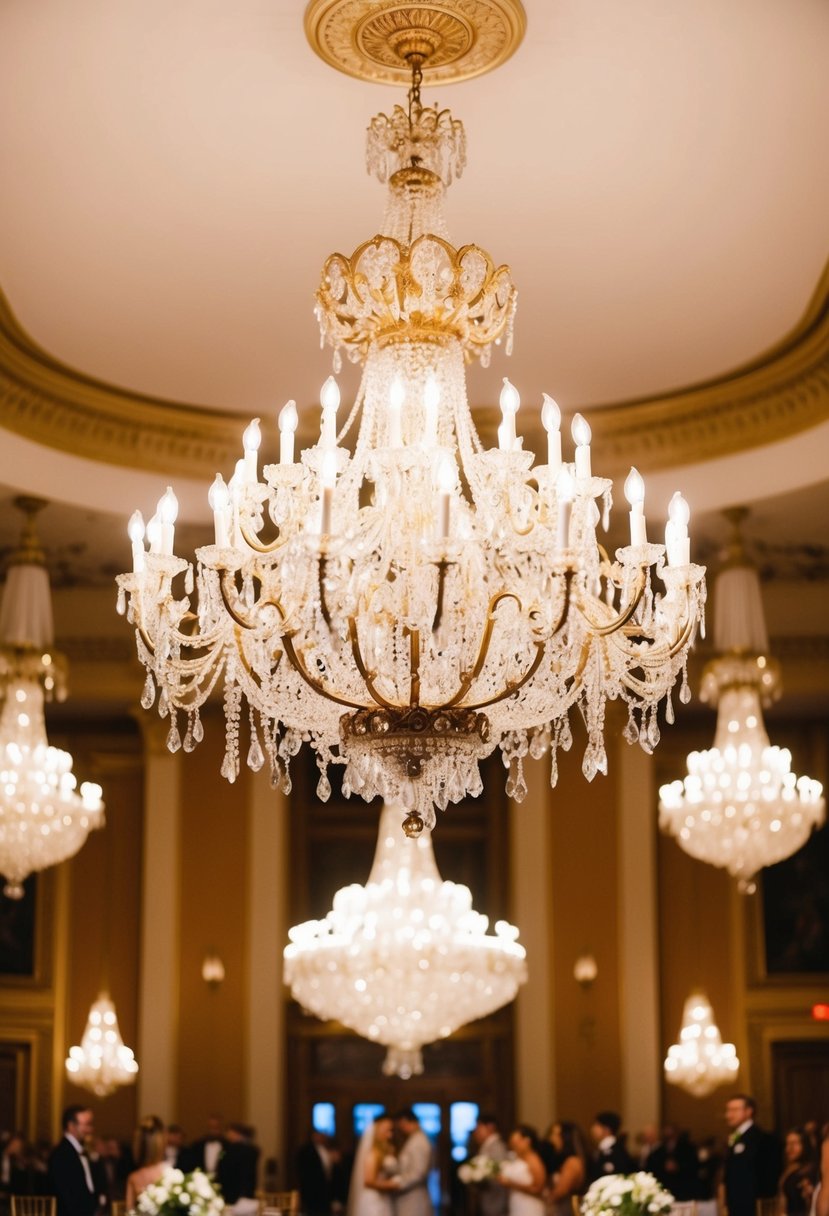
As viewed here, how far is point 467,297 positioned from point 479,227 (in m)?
2.37

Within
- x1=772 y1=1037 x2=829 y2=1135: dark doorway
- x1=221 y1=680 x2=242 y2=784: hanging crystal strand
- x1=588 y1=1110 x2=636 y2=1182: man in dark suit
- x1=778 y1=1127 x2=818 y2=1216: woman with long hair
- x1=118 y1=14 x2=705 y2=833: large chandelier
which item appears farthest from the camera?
x1=772 y1=1037 x2=829 y2=1135: dark doorway

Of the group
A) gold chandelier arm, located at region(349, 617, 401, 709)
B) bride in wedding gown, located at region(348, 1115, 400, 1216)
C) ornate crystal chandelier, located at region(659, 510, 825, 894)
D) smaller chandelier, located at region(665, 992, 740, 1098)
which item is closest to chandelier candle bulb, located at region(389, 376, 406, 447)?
gold chandelier arm, located at region(349, 617, 401, 709)

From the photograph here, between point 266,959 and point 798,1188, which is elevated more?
point 266,959

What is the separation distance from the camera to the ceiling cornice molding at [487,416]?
Answer: 10.8 m

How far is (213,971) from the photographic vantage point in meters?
15.5

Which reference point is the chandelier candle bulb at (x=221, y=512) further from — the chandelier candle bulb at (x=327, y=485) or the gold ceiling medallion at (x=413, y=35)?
the gold ceiling medallion at (x=413, y=35)

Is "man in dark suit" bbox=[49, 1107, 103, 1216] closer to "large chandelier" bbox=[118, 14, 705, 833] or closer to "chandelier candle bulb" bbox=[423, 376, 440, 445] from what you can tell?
"large chandelier" bbox=[118, 14, 705, 833]

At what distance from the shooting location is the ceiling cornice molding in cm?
1079

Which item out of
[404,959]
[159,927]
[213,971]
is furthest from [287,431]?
[159,927]

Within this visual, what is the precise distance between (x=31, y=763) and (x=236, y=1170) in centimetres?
394

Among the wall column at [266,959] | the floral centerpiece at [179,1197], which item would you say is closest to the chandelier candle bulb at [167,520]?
the floral centerpiece at [179,1197]

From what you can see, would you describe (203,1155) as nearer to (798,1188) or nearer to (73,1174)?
(73,1174)

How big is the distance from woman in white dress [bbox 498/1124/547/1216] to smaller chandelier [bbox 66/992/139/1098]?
3.87m

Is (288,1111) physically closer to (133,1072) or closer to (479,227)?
(133,1072)
